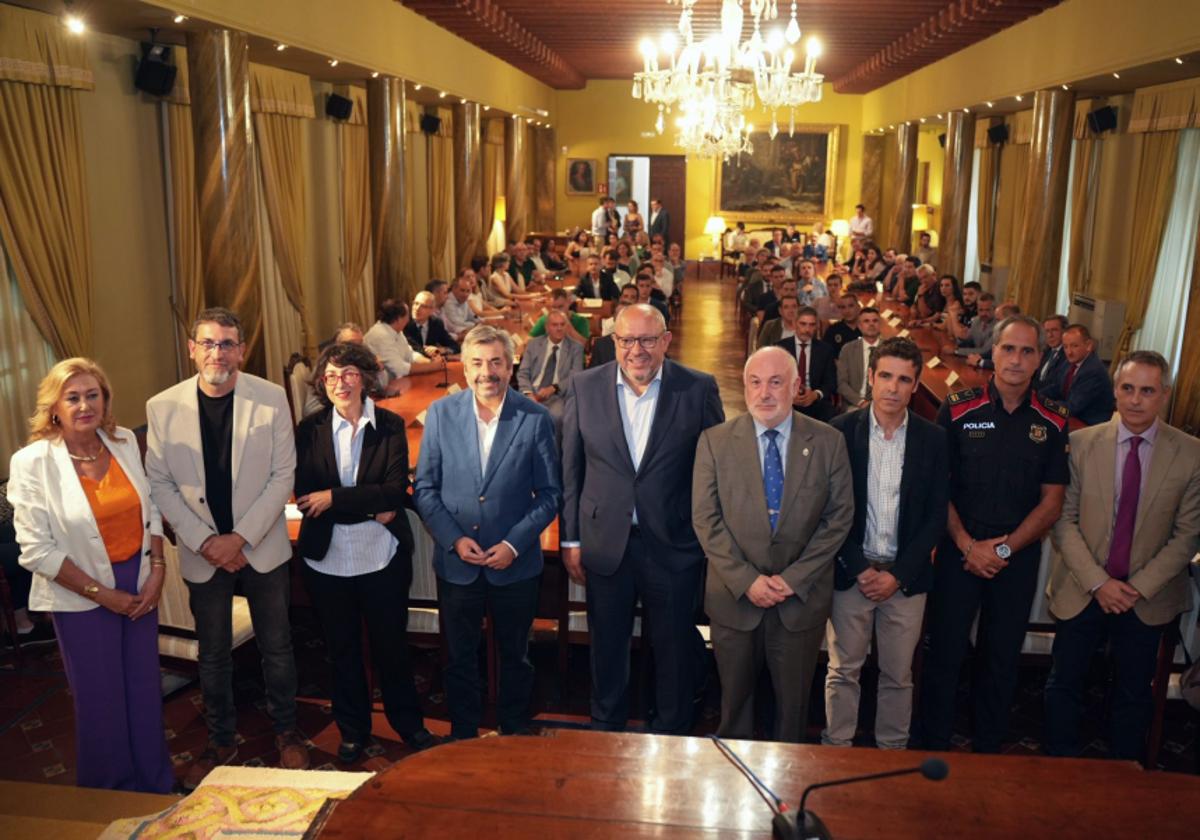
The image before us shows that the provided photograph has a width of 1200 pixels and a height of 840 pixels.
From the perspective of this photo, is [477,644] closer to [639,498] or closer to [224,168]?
[639,498]

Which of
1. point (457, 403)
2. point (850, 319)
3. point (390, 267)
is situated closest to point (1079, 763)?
point (457, 403)

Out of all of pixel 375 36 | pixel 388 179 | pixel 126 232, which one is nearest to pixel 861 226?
pixel 388 179

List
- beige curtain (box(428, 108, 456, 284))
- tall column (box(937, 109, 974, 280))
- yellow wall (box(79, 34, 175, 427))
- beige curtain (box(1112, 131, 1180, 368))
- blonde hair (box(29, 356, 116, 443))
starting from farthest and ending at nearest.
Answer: beige curtain (box(428, 108, 456, 284)) < tall column (box(937, 109, 974, 280)) < beige curtain (box(1112, 131, 1180, 368)) < yellow wall (box(79, 34, 175, 427)) < blonde hair (box(29, 356, 116, 443))

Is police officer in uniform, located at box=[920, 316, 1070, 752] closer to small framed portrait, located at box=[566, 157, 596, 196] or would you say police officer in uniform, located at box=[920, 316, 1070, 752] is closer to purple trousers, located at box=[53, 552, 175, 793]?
purple trousers, located at box=[53, 552, 175, 793]

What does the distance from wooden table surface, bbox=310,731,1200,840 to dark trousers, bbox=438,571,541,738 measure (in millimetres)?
1399

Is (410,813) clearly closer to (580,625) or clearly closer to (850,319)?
(580,625)

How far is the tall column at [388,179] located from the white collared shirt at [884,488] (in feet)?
28.4

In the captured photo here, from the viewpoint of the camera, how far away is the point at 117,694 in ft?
11.8

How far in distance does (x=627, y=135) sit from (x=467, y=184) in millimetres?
10770

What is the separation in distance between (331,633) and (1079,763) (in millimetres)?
2711

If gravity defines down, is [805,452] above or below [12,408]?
above

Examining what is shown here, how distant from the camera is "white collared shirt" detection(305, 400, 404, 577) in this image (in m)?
3.84

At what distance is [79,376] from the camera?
11.1ft

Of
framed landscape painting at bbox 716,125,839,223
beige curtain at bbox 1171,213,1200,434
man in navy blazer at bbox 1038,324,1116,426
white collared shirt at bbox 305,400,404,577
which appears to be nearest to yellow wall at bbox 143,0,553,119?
white collared shirt at bbox 305,400,404,577
